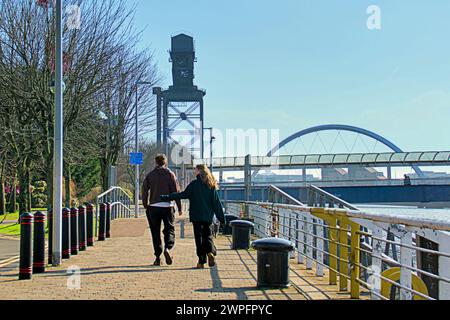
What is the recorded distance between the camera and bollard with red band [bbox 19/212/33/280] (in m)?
8.81

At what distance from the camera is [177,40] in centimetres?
10406

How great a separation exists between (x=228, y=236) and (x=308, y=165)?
180ft

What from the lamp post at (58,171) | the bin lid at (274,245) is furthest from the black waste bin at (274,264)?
the lamp post at (58,171)


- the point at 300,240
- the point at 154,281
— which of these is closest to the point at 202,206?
the point at 154,281

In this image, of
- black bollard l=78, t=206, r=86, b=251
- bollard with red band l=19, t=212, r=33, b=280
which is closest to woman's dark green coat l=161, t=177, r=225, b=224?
bollard with red band l=19, t=212, r=33, b=280

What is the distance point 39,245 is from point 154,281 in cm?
219

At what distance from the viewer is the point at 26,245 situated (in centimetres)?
894

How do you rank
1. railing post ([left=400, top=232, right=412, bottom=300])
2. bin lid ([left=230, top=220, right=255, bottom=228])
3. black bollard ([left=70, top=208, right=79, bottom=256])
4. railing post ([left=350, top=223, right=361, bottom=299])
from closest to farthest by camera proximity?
railing post ([left=400, top=232, right=412, bottom=300]) → railing post ([left=350, top=223, right=361, bottom=299]) → black bollard ([left=70, top=208, right=79, bottom=256]) → bin lid ([left=230, top=220, right=255, bottom=228])

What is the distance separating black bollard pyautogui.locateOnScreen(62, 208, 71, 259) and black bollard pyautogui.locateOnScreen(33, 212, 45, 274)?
5.14 ft

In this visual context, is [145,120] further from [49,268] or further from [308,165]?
[308,165]

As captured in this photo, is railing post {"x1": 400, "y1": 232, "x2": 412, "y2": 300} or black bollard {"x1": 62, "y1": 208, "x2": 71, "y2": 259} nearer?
railing post {"x1": 400, "y1": 232, "x2": 412, "y2": 300}

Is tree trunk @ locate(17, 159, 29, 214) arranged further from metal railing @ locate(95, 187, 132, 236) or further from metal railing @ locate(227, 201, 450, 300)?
metal railing @ locate(227, 201, 450, 300)
